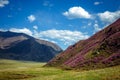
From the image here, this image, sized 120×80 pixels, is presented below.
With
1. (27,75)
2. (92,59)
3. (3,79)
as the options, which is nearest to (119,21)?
(92,59)

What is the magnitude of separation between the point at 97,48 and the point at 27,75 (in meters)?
27.4

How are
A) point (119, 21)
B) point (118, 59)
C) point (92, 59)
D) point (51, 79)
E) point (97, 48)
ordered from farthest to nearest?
point (119, 21) → point (97, 48) → point (92, 59) → point (118, 59) → point (51, 79)

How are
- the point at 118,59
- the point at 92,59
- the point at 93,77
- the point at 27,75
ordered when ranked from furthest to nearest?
the point at 92,59
the point at 27,75
the point at 118,59
the point at 93,77

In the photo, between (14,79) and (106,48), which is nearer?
(14,79)

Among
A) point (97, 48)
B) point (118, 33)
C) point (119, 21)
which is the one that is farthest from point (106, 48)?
point (119, 21)

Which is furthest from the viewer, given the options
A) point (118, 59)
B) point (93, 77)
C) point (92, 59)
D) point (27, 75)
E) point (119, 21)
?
point (119, 21)

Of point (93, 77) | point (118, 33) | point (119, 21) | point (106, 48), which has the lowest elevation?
point (93, 77)

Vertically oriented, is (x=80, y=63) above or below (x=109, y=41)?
below

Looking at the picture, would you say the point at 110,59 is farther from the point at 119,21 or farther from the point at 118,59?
the point at 119,21

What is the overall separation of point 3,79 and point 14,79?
318 centimetres

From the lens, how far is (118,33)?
79.1 metres

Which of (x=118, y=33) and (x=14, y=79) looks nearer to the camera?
(x=14, y=79)

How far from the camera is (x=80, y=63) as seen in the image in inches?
2820

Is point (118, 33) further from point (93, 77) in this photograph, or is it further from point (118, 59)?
point (93, 77)
